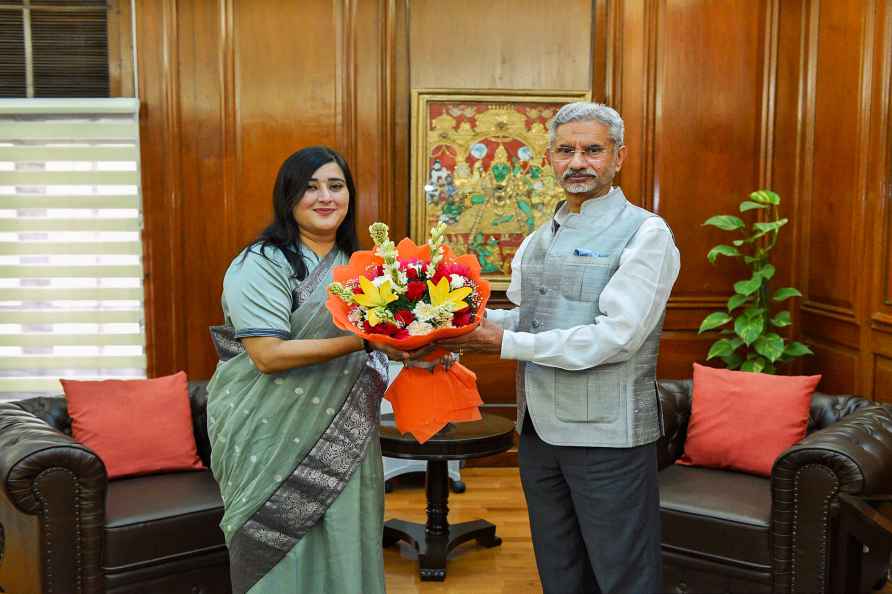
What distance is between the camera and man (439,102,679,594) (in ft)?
6.44

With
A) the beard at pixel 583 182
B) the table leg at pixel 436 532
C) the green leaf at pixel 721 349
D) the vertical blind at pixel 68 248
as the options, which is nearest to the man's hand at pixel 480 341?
the beard at pixel 583 182

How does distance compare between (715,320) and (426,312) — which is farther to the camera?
(715,320)

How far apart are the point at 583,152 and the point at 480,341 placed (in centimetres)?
52

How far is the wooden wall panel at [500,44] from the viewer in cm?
470

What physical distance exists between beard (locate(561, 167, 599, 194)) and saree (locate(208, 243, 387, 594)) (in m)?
0.60

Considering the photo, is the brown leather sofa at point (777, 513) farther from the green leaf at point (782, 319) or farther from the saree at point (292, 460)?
the saree at point (292, 460)

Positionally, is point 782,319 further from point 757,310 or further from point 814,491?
point 814,491

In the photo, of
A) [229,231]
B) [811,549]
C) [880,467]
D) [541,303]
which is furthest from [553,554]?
[229,231]

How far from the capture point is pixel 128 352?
15.2ft

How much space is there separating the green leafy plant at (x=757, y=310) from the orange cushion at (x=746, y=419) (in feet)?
3.34

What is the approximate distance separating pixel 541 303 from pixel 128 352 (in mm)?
3253

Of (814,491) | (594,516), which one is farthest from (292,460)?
(814,491)

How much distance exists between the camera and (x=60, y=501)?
2639 mm

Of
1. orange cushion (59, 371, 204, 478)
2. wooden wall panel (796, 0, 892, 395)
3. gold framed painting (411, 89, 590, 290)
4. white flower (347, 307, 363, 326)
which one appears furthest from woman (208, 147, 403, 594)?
wooden wall panel (796, 0, 892, 395)
